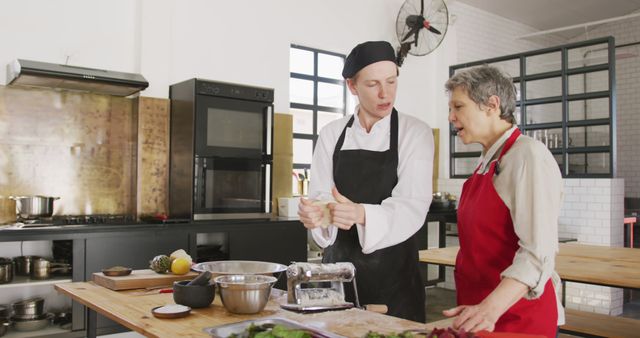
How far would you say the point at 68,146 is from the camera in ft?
A: 16.6

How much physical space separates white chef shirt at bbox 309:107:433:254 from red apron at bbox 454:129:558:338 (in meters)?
0.33

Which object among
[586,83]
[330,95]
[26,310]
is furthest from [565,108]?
[26,310]

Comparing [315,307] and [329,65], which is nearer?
[315,307]

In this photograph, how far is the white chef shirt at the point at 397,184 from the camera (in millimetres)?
2234

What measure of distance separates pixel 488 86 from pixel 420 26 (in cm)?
586

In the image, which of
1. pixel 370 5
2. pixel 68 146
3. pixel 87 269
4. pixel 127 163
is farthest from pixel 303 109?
pixel 87 269

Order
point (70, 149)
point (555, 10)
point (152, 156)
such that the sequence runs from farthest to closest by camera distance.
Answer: point (555, 10) → point (152, 156) → point (70, 149)

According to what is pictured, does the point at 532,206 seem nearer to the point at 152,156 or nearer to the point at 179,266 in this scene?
the point at 179,266

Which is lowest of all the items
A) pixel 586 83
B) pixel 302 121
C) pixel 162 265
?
pixel 162 265

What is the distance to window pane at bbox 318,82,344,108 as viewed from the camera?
283 inches

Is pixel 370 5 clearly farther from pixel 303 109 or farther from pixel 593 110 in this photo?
pixel 593 110

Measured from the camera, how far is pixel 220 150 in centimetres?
521

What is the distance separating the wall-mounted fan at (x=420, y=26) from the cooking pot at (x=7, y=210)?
4.92 metres

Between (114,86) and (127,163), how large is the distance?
0.87m
